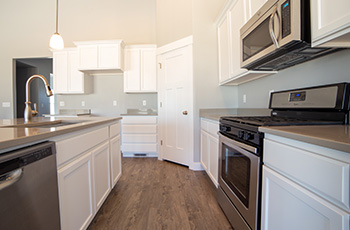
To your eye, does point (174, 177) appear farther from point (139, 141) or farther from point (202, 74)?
point (202, 74)

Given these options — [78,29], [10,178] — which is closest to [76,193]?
[10,178]

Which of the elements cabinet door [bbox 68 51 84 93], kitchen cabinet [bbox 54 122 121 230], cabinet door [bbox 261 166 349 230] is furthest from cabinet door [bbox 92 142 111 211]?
cabinet door [bbox 68 51 84 93]

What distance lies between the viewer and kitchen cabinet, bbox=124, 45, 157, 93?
3.42 m

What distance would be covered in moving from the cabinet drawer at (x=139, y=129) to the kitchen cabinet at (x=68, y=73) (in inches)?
56.7

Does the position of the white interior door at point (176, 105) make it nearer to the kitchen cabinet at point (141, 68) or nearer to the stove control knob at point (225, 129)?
the kitchen cabinet at point (141, 68)

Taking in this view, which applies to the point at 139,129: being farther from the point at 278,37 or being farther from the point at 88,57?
the point at 278,37

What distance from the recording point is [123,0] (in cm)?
389

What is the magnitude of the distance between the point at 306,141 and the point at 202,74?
2.03 metres

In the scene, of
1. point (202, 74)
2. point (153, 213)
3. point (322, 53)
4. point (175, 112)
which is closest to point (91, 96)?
point (175, 112)

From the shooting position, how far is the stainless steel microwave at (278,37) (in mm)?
974

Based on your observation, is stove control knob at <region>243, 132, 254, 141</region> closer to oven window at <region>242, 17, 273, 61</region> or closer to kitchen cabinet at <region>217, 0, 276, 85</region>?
oven window at <region>242, 17, 273, 61</region>

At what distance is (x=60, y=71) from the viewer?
3670 millimetres

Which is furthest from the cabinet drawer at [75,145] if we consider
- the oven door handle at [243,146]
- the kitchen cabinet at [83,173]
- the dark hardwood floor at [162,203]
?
the oven door handle at [243,146]

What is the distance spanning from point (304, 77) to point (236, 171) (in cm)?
95
